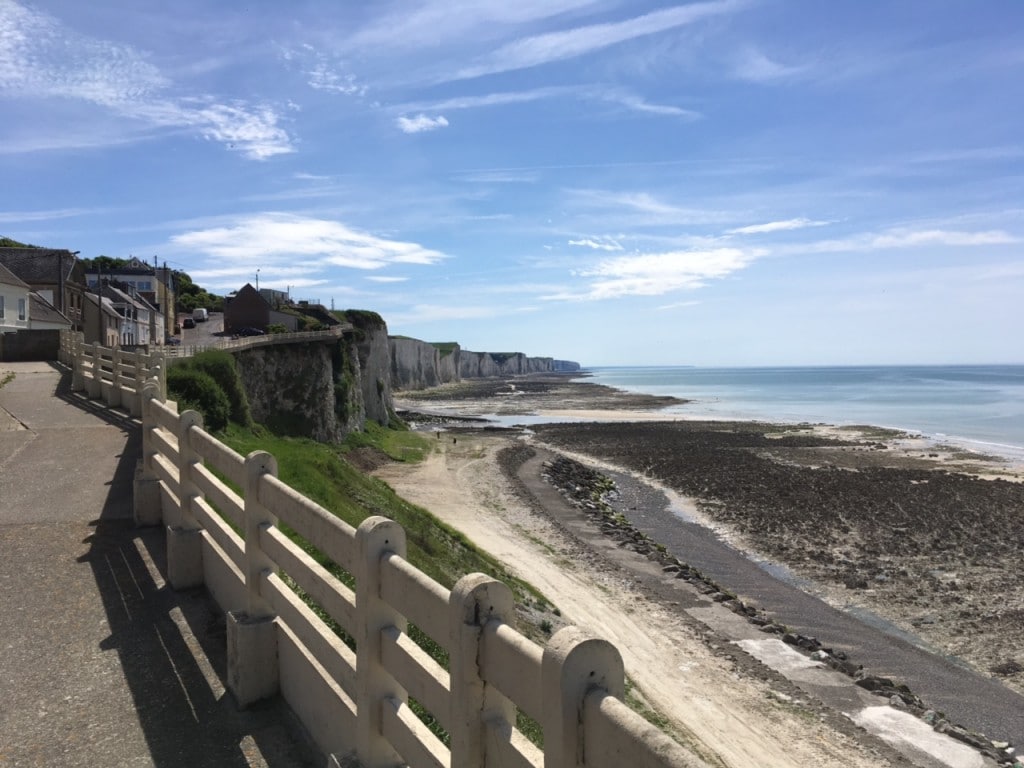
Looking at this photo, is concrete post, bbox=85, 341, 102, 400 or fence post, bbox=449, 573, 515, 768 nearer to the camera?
fence post, bbox=449, 573, 515, 768

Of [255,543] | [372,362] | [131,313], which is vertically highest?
[131,313]

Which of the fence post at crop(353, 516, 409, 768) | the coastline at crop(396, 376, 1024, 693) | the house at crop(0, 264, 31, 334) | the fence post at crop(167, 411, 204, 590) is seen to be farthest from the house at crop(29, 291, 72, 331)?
the fence post at crop(353, 516, 409, 768)

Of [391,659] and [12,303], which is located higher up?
[12,303]

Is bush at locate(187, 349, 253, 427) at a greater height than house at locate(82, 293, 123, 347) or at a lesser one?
lesser

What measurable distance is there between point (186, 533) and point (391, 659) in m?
4.85

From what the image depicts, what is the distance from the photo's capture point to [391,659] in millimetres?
3764

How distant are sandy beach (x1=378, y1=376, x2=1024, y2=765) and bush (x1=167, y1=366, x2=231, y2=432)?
9.24 m

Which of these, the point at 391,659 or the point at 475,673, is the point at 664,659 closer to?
the point at 391,659

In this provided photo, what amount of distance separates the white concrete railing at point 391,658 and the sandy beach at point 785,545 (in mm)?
8937

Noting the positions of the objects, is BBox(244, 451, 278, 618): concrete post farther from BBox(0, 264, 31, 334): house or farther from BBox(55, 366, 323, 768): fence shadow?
BBox(0, 264, 31, 334): house

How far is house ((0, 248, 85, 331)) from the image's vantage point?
180 feet

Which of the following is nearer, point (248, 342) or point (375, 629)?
point (375, 629)

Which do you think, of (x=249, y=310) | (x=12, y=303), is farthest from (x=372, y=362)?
(x=12, y=303)

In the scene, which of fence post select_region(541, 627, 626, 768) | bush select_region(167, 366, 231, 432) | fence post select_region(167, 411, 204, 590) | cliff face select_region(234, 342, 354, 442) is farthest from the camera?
cliff face select_region(234, 342, 354, 442)
